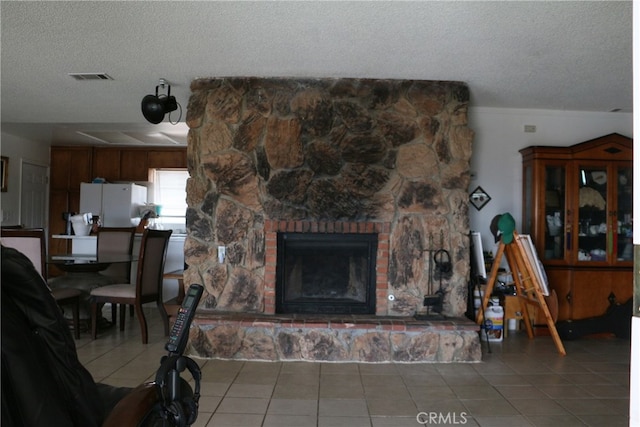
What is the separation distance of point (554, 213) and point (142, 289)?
155 inches

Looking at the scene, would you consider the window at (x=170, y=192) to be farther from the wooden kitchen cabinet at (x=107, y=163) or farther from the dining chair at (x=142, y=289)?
the dining chair at (x=142, y=289)

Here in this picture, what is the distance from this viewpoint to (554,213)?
465cm

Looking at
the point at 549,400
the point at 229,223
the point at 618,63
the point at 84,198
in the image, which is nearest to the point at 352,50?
the point at 229,223

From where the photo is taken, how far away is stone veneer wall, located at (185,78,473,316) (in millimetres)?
3830

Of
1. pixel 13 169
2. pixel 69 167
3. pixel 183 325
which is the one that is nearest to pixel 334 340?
pixel 183 325

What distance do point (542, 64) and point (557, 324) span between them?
2451 mm

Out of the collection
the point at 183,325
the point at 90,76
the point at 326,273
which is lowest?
the point at 326,273

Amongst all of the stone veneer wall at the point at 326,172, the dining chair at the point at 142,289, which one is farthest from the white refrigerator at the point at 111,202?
the stone veneer wall at the point at 326,172

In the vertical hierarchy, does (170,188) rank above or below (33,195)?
above

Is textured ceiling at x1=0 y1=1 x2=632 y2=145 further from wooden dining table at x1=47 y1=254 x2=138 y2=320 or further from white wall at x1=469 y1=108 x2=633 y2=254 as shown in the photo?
wooden dining table at x1=47 y1=254 x2=138 y2=320

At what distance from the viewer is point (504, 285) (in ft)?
14.8

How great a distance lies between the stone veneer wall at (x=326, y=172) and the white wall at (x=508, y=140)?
33.5 inches

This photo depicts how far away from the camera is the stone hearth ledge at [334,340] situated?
360 cm

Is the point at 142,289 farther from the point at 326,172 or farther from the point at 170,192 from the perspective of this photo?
the point at 170,192
